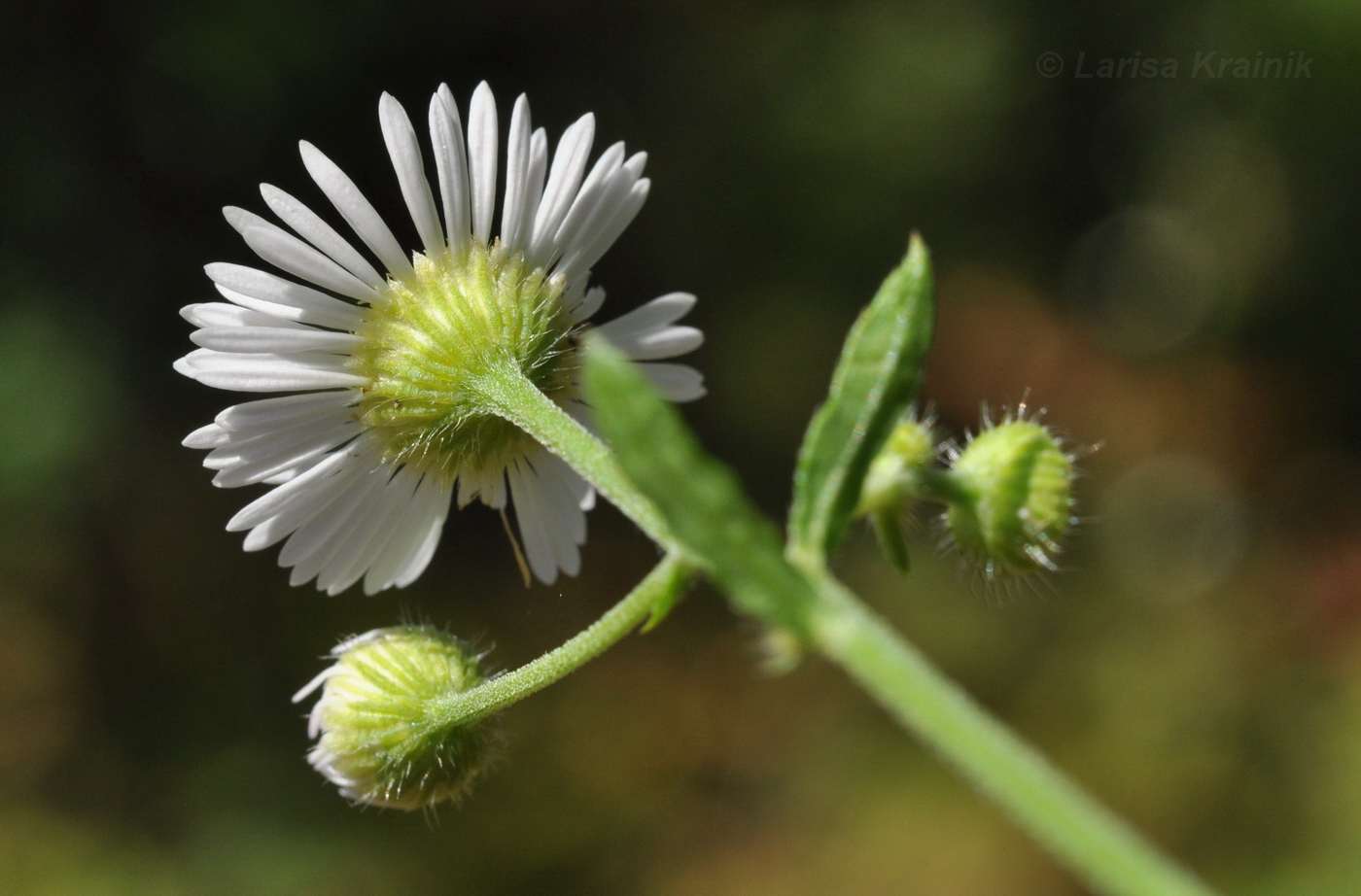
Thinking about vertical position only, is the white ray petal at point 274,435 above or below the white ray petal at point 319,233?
below

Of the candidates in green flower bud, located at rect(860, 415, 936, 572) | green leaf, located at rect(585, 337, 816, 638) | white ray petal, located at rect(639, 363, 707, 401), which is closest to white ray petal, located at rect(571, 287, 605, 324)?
white ray petal, located at rect(639, 363, 707, 401)

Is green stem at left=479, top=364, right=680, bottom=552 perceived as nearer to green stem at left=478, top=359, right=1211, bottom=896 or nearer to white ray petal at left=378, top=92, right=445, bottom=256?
green stem at left=478, top=359, right=1211, bottom=896

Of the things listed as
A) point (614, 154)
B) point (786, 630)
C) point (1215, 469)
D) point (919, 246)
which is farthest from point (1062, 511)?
point (1215, 469)

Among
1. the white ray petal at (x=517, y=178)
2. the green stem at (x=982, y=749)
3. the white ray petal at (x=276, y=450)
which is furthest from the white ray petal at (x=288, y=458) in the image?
the green stem at (x=982, y=749)

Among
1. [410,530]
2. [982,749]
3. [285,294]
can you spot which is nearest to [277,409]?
[285,294]

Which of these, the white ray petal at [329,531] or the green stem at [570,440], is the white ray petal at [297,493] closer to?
the white ray petal at [329,531]

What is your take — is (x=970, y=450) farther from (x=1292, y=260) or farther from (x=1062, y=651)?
(x=1292, y=260)
